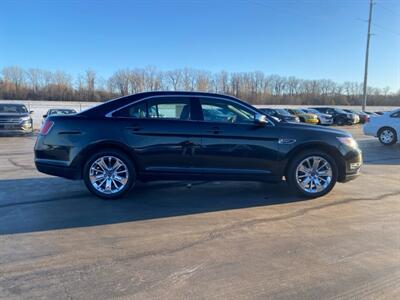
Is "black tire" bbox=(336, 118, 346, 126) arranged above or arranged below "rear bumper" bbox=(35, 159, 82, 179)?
above

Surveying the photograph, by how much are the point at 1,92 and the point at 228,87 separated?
51906 mm

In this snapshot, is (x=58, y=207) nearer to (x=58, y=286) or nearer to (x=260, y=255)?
(x=58, y=286)

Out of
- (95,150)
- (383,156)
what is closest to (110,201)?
(95,150)

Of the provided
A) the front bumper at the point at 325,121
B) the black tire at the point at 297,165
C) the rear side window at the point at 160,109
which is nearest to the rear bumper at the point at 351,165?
the black tire at the point at 297,165

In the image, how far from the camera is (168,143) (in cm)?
582

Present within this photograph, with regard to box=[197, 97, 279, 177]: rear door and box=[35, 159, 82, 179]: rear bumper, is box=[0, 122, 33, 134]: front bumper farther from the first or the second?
box=[197, 97, 279, 177]: rear door

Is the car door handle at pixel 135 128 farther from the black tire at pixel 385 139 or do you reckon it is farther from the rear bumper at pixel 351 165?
the black tire at pixel 385 139

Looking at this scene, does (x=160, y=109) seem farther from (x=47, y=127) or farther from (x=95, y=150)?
(x=47, y=127)

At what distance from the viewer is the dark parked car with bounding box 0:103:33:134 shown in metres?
18.6

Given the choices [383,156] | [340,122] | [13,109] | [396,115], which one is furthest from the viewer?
[340,122]

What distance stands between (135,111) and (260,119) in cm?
196

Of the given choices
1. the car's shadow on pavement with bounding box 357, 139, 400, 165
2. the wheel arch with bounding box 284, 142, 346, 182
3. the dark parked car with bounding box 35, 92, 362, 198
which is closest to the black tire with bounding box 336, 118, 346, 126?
the car's shadow on pavement with bounding box 357, 139, 400, 165

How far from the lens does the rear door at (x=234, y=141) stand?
5.86 metres

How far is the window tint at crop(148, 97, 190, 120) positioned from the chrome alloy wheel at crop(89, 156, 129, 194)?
93cm
